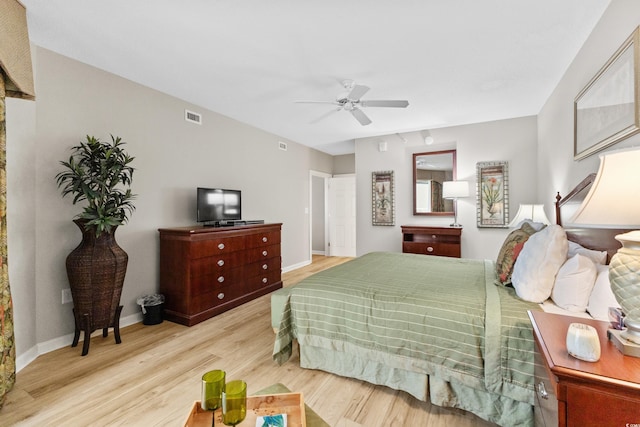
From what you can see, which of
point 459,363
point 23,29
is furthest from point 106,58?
point 459,363

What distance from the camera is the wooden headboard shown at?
5.55ft

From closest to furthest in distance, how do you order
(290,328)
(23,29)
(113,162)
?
(23,29)
(290,328)
(113,162)

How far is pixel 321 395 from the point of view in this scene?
1.85 meters

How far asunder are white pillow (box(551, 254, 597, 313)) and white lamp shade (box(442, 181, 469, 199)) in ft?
9.48

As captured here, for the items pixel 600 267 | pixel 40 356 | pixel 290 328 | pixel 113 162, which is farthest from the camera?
pixel 113 162

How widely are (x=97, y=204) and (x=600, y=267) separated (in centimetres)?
351

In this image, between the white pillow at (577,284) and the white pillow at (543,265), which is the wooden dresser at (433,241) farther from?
the white pillow at (577,284)

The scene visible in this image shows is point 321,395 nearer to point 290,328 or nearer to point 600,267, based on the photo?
point 290,328

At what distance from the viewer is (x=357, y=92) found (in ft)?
9.25

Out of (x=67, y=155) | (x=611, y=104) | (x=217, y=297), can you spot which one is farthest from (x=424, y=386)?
(x=67, y=155)

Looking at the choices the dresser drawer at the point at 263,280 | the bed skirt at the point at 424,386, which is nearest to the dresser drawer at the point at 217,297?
the dresser drawer at the point at 263,280

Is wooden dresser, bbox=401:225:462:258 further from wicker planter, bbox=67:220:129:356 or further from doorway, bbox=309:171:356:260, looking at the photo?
wicker planter, bbox=67:220:129:356

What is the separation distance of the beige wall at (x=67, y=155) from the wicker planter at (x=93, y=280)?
0.83 feet

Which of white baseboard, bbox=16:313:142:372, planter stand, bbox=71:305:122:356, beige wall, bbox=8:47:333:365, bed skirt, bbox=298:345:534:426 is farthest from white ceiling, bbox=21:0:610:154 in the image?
white baseboard, bbox=16:313:142:372
